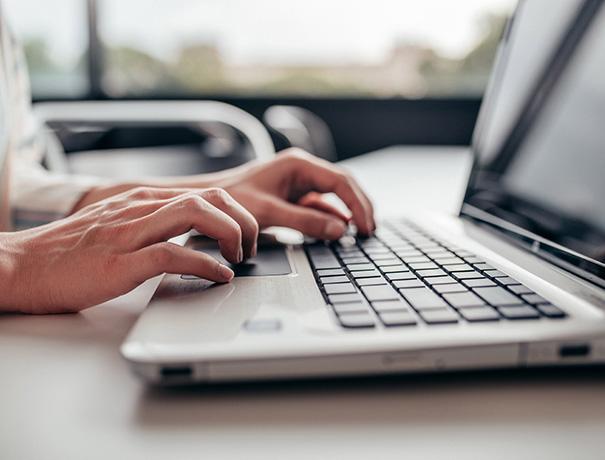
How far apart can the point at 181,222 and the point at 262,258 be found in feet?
0.40

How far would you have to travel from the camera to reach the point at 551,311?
15.2 inches

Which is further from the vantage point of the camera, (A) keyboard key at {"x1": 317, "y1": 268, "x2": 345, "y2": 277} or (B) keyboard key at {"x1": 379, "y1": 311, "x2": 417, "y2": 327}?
(A) keyboard key at {"x1": 317, "y1": 268, "x2": 345, "y2": 277}

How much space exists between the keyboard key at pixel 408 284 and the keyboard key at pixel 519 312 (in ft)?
0.25

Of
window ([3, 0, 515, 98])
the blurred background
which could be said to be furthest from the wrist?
window ([3, 0, 515, 98])

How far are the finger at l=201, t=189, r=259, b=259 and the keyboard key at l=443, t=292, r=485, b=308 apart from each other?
0.58ft

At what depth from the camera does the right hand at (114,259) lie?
45cm

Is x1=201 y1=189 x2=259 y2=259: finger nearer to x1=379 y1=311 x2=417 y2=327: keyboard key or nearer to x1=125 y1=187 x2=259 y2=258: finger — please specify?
x1=125 y1=187 x2=259 y2=258: finger

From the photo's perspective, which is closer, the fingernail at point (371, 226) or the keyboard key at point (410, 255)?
the keyboard key at point (410, 255)

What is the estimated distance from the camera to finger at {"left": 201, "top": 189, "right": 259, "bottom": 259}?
1.64 ft

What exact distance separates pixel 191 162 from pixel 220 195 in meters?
1.26

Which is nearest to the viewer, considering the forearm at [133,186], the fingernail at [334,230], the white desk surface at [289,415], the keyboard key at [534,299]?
the white desk surface at [289,415]

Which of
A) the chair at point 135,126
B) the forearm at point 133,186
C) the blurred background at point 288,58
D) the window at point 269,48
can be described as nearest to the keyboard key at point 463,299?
the forearm at point 133,186

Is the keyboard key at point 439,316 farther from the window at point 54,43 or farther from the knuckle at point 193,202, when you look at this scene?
the window at point 54,43

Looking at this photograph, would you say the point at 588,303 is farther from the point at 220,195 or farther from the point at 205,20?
the point at 205,20
